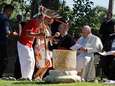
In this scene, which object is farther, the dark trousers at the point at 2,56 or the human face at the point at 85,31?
the dark trousers at the point at 2,56

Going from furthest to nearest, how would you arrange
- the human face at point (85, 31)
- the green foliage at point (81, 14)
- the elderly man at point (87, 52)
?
the green foliage at point (81, 14) → the human face at point (85, 31) → the elderly man at point (87, 52)

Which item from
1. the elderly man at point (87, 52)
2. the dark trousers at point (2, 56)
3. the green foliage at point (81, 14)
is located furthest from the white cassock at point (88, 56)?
the green foliage at point (81, 14)

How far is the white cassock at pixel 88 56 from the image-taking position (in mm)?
14102

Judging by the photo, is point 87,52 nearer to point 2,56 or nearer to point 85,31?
point 85,31

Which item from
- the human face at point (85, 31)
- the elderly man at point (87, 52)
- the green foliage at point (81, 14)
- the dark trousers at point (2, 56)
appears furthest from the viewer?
the green foliage at point (81, 14)

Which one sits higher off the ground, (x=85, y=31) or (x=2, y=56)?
(x=85, y=31)

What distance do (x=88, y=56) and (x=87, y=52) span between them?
3.8 inches

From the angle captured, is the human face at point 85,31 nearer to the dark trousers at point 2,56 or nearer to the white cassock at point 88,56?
the white cassock at point 88,56

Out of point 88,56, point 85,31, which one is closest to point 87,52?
point 88,56

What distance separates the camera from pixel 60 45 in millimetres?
14859

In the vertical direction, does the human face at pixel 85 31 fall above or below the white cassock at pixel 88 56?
above

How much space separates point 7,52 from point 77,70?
2470 millimetres

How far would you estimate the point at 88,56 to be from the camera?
46.9ft

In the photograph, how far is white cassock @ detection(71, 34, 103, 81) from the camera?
14.1 m
